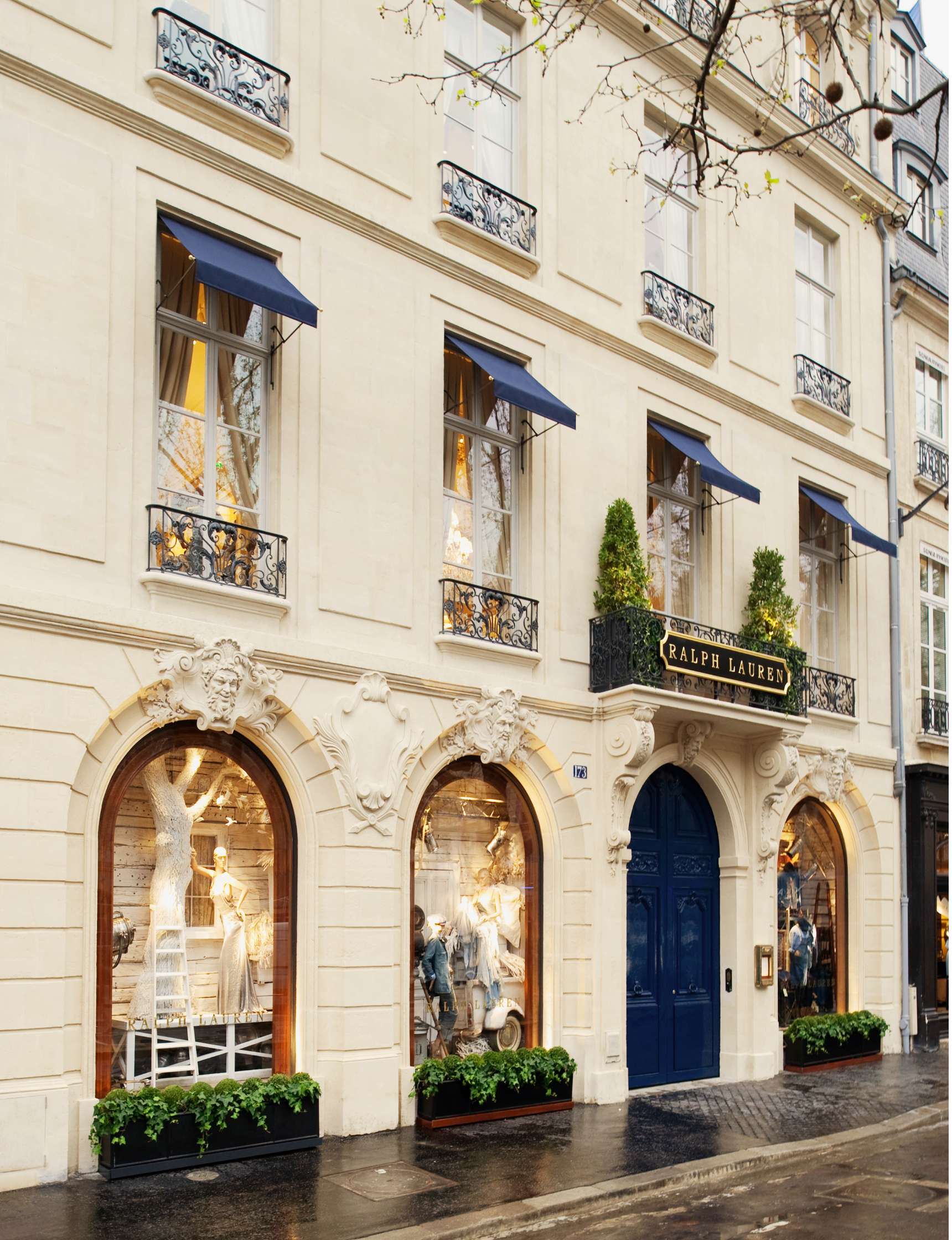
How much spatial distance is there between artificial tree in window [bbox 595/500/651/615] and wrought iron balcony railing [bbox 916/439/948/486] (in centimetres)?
800

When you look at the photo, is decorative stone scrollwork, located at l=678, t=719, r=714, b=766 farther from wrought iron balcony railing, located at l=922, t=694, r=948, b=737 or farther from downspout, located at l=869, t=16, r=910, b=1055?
wrought iron balcony railing, located at l=922, t=694, r=948, b=737

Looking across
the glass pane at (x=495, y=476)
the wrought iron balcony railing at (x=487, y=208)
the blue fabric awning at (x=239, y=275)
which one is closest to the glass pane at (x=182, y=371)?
the blue fabric awning at (x=239, y=275)

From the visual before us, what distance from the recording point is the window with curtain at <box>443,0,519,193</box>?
44.6ft

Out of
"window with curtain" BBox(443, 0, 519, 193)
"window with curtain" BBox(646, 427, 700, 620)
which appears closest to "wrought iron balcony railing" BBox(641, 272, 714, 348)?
"window with curtain" BBox(646, 427, 700, 620)

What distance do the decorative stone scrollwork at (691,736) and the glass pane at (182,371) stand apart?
6.63 meters

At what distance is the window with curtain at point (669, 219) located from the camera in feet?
51.9

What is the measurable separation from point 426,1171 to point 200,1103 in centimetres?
181

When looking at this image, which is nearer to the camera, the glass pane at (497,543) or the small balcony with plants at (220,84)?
the small balcony with plants at (220,84)

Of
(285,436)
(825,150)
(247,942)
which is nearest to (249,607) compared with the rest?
(285,436)

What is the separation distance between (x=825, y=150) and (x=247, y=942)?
13651 millimetres

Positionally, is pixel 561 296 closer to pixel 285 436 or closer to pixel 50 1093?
pixel 285 436

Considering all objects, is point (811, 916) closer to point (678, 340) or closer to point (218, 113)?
point (678, 340)

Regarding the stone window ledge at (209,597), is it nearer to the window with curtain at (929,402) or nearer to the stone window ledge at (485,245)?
the stone window ledge at (485,245)

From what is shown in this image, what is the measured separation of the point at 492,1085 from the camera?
1197cm
